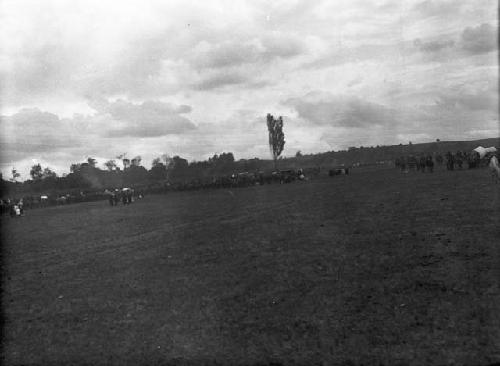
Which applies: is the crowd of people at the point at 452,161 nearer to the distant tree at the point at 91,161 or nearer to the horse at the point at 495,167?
the horse at the point at 495,167

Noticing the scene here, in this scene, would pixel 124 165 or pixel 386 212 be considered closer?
pixel 386 212

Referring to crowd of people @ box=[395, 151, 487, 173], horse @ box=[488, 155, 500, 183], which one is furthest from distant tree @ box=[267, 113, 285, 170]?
horse @ box=[488, 155, 500, 183]

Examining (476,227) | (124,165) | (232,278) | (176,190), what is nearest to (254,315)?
(232,278)

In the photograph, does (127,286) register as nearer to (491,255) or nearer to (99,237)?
(491,255)

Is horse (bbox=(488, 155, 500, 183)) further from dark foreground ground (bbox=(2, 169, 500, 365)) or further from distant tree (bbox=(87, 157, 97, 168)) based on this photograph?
distant tree (bbox=(87, 157, 97, 168))

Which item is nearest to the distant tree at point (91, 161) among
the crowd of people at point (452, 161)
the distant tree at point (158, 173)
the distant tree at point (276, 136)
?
the distant tree at point (158, 173)

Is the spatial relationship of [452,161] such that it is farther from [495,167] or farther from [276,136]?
[276,136]

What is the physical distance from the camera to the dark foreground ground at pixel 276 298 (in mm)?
4996

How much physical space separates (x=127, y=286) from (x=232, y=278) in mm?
2101

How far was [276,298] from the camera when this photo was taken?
21.9ft

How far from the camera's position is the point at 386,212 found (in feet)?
47.0

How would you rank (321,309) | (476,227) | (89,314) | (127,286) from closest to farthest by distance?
1. (321,309)
2. (89,314)
3. (127,286)
4. (476,227)

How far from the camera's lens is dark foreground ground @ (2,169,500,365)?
16.4ft

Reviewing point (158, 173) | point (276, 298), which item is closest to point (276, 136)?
point (158, 173)
